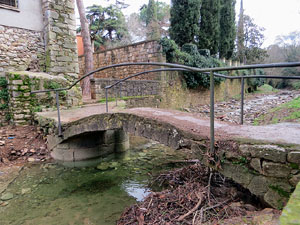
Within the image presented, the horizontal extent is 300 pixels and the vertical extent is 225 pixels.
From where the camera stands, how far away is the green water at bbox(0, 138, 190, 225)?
9.77 ft

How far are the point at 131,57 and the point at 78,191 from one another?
9.00 meters

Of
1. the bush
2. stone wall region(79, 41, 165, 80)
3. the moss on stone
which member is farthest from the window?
the moss on stone

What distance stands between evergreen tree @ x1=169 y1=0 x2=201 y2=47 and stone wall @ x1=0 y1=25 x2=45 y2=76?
8013 mm

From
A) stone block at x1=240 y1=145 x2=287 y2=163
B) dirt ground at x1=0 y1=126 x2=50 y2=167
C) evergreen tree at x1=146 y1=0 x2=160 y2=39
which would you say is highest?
evergreen tree at x1=146 y1=0 x2=160 y2=39

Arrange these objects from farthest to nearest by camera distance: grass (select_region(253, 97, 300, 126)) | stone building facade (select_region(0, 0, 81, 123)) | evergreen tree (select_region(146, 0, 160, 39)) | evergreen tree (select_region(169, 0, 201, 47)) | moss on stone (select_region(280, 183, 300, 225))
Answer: evergreen tree (select_region(146, 0, 160, 39)), evergreen tree (select_region(169, 0, 201, 47)), stone building facade (select_region(0, 0, 81, 123)), grass (select_region(253, 97, 300, 126)), moss on stone (select_region(280, 183, 300, 225))

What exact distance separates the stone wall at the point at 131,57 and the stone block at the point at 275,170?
8.55 metres

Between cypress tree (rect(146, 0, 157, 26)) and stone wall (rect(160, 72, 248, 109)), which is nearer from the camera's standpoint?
stone wall (rect(160, 72, 248, 109))

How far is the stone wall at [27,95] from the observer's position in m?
5.55

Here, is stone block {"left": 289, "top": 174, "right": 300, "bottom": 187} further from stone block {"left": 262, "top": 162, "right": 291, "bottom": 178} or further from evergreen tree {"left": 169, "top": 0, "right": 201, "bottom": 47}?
evergreen tree {"left": 169, "top": 0, "right": 201, "bottom": 47}

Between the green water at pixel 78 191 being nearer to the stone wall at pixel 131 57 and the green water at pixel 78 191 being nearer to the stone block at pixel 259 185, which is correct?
the stone block at pixel 259 185

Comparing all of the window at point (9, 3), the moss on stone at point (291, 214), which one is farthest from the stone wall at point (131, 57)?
the moss on stone at point (291, 214)

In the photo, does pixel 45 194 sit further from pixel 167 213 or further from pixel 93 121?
pixel 167 213

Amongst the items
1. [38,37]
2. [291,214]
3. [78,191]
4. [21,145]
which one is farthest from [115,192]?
[38,37]

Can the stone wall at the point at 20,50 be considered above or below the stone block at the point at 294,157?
above
